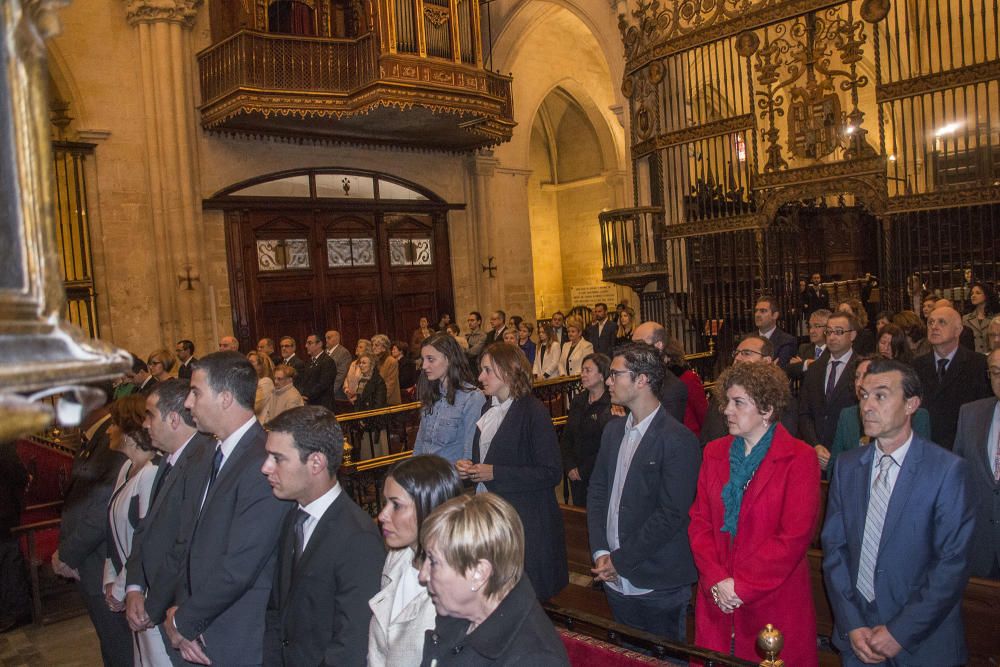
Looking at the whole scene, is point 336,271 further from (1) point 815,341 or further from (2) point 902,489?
(2) point 902,489

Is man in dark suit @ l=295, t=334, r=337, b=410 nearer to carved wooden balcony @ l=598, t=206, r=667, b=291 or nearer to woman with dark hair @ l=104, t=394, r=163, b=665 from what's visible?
carved wooden balcony @ l=598, t=206, r=667, b=291

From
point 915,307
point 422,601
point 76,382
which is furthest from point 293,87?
point 76,382

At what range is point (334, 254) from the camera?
1394 centimetres

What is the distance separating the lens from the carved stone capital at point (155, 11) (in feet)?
38.3

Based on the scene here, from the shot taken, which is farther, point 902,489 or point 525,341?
point 525,341

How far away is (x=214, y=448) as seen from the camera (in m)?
3.03

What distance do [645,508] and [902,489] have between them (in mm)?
983

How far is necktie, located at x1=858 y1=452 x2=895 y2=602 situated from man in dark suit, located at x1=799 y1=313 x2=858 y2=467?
2.12m

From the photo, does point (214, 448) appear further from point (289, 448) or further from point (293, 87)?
point (293, 87)

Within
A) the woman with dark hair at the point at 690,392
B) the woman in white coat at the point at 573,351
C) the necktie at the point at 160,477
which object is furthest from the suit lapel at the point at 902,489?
the woman in white coat at the point at 573,351

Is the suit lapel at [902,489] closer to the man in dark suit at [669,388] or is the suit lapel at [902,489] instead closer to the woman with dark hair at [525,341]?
the man in dark suit at [669,388]

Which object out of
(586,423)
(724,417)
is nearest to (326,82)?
(586,423)

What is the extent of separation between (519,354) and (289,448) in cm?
150

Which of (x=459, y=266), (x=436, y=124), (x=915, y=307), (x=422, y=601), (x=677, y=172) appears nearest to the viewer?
(x=422, y=601)
